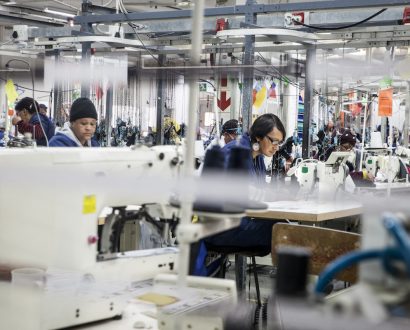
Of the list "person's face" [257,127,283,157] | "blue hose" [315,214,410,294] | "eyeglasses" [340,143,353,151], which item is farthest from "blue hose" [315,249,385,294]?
"eyeglasses" [340,143,353,151]

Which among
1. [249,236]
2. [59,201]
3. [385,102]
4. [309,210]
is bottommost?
[249,236]

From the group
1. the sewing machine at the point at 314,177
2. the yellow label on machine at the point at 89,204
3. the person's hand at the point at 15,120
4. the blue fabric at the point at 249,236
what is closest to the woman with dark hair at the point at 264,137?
the blue fabric at the point at 249,236

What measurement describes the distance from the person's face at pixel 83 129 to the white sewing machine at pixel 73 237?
1.83m

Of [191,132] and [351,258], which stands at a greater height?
[191,132]

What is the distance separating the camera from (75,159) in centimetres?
158

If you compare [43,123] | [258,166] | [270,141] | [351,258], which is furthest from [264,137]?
[351,258]

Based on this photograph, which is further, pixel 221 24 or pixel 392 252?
pixel 221 24

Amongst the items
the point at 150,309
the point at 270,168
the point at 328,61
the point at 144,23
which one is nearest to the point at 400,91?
the point at 328,61

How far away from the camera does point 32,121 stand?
513cm

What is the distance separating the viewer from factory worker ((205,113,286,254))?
3.44m

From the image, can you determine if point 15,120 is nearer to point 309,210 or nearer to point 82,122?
point 82,122

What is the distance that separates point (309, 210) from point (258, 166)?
38cm

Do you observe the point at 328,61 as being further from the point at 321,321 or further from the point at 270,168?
the point at 321,321

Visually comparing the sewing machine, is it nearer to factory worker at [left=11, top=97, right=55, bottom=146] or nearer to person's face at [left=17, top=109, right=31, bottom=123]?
factory worker at [left=11, top=97, right=55, bottom=146]
